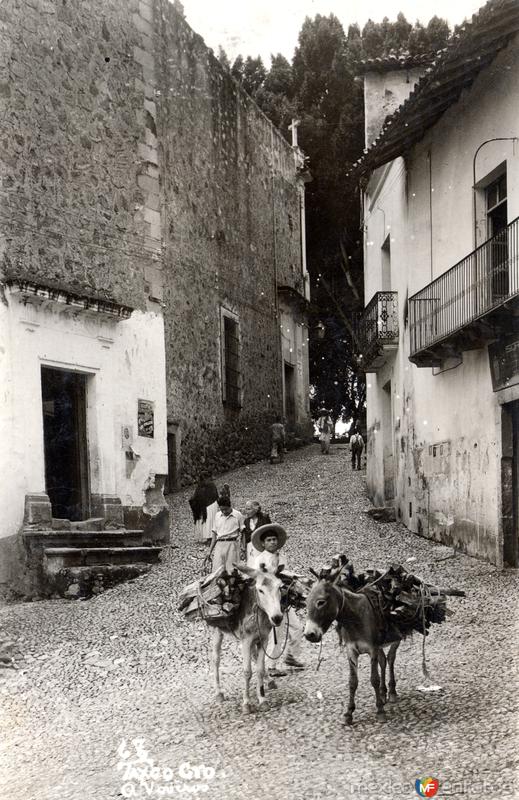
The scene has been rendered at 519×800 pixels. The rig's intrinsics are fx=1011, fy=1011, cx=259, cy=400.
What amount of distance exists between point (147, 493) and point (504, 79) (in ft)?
20.8

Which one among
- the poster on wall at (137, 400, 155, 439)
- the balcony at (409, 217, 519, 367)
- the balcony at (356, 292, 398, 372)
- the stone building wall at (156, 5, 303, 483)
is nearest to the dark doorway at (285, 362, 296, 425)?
the stone building wall at (156, 5, 303, 483)

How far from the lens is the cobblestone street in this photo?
5.19m

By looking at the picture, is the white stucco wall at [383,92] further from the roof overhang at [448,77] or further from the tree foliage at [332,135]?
the roof overhang at [448,77]

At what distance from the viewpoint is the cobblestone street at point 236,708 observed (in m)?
5.19

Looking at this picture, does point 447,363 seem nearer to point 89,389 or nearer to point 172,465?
point 89,389

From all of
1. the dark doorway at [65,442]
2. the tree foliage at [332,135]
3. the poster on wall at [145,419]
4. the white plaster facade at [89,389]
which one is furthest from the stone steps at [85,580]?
the tree foliage at [332,135]

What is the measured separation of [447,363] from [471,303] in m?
1.60

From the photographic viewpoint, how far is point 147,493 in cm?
1261

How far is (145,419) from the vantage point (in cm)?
1273

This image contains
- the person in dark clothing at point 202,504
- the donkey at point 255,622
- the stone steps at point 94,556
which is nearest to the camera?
the donkey at point 255,622

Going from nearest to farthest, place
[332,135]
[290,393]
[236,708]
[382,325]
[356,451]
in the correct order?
1. [236,708]
2. [382,325]
3. [356,451]
4. [332,135]
5. [290,393]

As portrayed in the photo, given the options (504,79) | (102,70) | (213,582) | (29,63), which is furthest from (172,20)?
(213,582)

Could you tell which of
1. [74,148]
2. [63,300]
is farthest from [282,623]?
[74,148]

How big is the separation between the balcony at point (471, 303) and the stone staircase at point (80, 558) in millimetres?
4272
